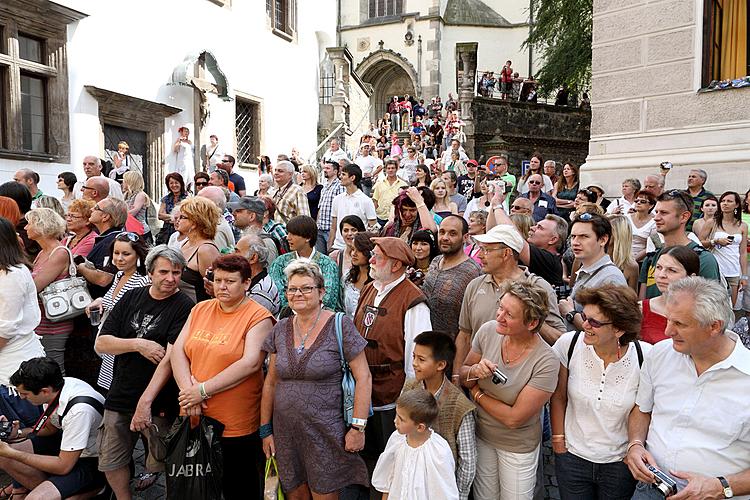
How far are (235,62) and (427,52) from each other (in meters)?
23.6

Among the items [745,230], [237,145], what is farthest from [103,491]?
[237,145]

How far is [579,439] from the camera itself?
3.08m

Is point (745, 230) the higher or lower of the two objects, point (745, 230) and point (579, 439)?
the higher

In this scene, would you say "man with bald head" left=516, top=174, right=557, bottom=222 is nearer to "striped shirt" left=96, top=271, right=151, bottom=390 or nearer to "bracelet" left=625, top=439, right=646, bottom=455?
"bracelet" left=625, top=439, right=646, bottom=455

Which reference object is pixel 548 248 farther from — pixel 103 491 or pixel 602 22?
pixel 602 22

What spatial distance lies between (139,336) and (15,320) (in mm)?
956

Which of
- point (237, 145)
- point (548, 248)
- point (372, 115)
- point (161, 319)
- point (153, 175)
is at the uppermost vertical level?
point (372, 115)

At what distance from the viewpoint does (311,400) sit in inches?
134

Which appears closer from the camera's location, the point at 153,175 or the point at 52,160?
the point at 52,160

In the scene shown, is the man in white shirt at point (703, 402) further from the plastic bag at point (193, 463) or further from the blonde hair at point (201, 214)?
the blonde hair at point (201, 214)

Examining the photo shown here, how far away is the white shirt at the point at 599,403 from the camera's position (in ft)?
9.78

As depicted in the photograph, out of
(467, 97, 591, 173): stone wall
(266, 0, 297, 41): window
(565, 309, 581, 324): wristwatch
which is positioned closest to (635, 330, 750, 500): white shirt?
(565, 309, 581, 324): wristwatch

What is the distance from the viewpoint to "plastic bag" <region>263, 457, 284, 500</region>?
Result: 3.44 meters

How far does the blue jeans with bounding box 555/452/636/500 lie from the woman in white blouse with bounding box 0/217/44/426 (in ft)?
11.8
